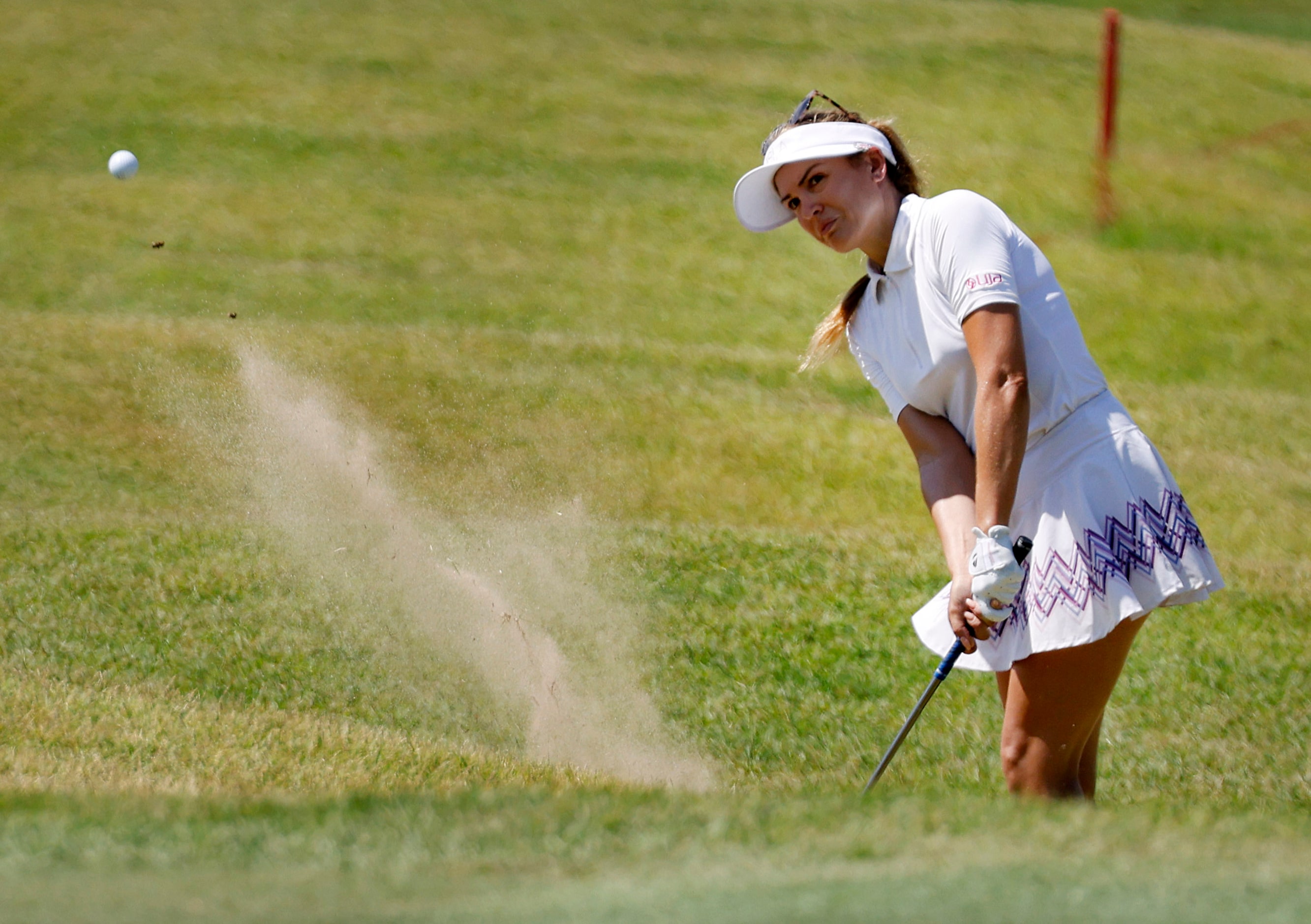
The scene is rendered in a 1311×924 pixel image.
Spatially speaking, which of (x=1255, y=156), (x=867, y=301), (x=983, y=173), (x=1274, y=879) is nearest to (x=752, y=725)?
(x=867, y=301)

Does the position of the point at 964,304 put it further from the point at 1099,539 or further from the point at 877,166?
the point at 1099,539

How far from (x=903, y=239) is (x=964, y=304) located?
0.33 m

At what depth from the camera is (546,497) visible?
8094mm

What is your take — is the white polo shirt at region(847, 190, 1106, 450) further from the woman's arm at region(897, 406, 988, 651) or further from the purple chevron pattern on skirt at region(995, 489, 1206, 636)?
the purple chevron pattern on skirt at region(995, 489, 1206, 636)

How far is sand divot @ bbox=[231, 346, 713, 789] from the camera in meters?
5.37

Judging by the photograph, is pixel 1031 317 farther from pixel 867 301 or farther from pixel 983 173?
pixel 983 173

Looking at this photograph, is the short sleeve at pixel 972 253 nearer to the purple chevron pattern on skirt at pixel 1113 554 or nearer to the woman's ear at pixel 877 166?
the woman's ear at pixel 877 166

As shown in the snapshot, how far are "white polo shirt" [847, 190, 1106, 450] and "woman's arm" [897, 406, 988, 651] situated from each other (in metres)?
0.05

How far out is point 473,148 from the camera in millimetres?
16062

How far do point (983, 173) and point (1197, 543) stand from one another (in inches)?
522

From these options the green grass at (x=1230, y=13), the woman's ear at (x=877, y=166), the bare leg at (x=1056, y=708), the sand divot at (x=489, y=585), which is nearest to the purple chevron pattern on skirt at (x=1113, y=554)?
the bare leg at (x=1056, y=708)

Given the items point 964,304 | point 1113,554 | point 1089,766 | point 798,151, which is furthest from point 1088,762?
point 798,151

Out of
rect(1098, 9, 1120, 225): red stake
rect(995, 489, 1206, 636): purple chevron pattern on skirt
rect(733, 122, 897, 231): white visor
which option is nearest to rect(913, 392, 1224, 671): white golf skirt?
rect(995, 489, 1206, 636): purple chevron pattern on skirt

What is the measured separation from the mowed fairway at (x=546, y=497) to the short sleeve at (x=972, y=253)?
1.20 meters
